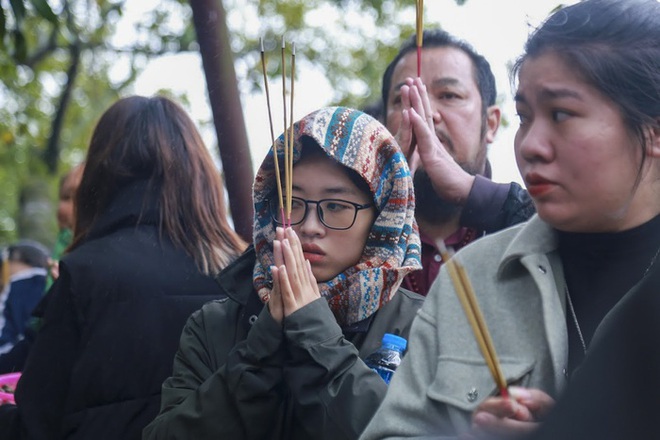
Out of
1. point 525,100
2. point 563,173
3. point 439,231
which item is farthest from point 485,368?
point 439,231

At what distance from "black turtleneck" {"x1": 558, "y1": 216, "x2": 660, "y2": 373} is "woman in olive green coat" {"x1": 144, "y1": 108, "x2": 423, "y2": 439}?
→ 64cm

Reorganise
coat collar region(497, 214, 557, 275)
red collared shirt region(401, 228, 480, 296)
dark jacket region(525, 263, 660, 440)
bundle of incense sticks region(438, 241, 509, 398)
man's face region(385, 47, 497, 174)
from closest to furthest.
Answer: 1. dark jacket region(525, 263, 660, 440)
2. bundle of incense sticks region(438, 241, 509, 398)
3. coat collar region(497, 214, 557, 275)
4. red collared shirt region(401, 228, 480, 296)
5. man's face region(385, 47, 497, 174)

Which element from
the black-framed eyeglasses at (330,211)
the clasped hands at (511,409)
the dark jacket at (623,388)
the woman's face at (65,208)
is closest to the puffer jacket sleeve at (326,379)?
the black-framed eyeglasses at (330,211)

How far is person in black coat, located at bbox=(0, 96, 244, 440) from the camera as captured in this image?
3.43 metres

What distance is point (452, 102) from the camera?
3.88m

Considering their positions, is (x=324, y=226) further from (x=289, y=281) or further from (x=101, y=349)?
Result: (x=101, y=349)

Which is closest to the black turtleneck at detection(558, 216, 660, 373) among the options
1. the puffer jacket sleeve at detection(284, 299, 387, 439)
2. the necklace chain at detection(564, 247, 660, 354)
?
the necklace chain at detection(564, 247, 660, 354)

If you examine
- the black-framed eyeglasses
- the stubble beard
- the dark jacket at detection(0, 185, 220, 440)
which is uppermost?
the black-framed eyeglasses

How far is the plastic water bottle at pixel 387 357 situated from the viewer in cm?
273

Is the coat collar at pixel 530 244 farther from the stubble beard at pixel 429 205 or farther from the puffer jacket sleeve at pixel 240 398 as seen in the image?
the stubble beard at pixel 429 205

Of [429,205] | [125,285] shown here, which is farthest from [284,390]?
[429,205]

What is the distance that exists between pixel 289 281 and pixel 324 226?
1.12ft

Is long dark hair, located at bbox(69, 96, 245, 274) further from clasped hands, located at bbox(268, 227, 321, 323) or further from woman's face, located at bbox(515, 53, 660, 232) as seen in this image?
woman's face, located at bbox(515, 53, 660, 232)

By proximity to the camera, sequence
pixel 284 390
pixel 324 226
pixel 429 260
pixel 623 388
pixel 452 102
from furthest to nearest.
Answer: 1. pixel 452 102
2. pixel 429 260
3. pixel 324 226
4. pixel 284 390
5. pixel 623 388
